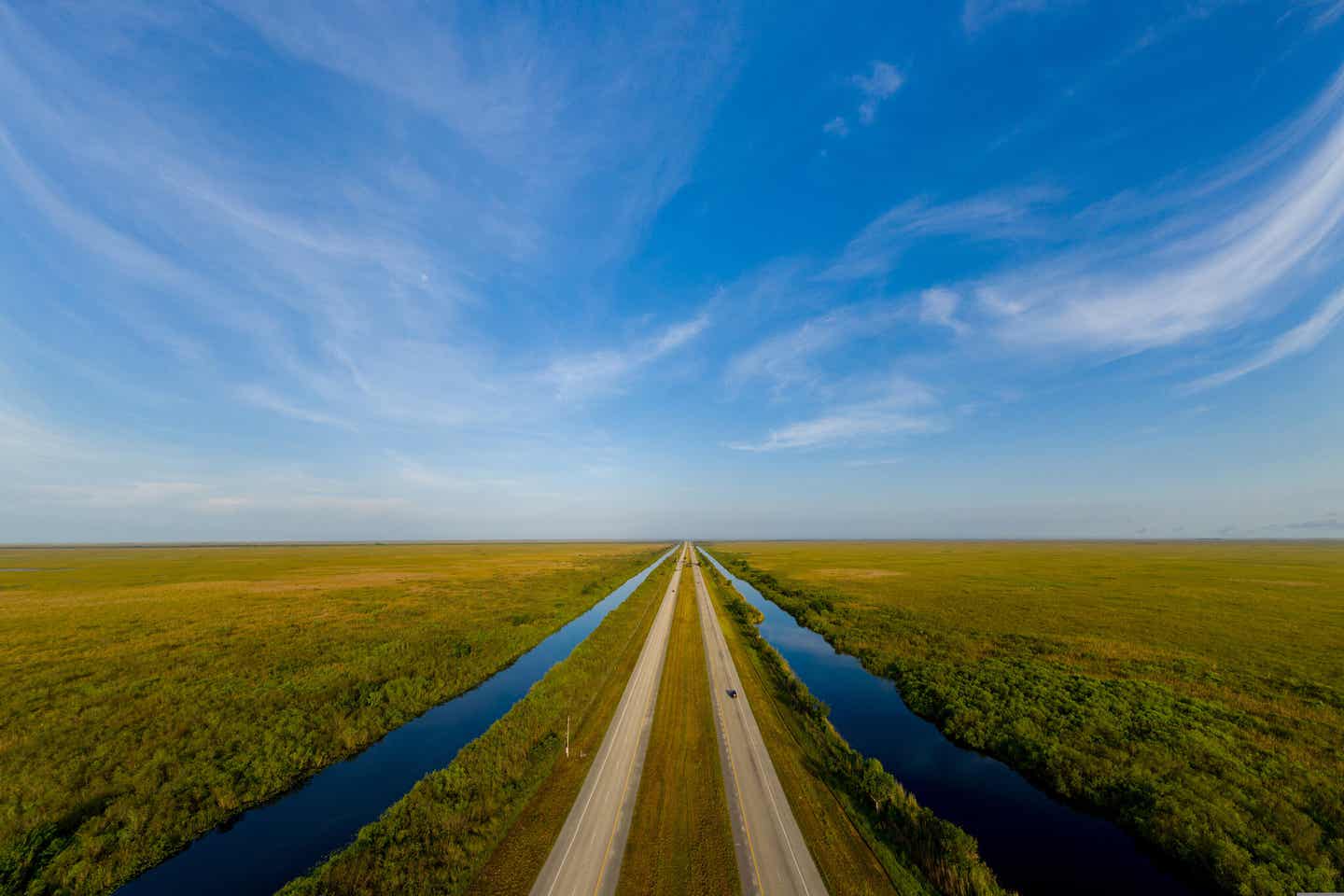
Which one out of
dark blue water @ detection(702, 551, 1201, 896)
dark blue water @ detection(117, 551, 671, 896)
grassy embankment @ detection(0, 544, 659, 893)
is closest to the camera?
dark blue water @ detection(117, 551, 671, 896)

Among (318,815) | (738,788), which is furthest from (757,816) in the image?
(318,815)

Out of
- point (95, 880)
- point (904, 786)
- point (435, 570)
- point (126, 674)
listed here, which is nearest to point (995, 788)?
point (904, 786)

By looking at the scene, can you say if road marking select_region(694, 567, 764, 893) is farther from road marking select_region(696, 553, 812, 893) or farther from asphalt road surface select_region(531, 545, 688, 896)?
asphalt road surface select_region(531, 545, 688, 896)

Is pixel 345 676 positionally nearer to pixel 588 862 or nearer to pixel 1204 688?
pixel 588 862

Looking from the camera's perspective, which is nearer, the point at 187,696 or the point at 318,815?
the point at 318,815

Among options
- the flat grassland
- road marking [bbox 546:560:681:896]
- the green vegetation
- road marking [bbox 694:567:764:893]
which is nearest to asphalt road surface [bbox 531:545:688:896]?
road marking [bbox 546:560:681:896]

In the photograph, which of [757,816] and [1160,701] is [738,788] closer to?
[757,816]
